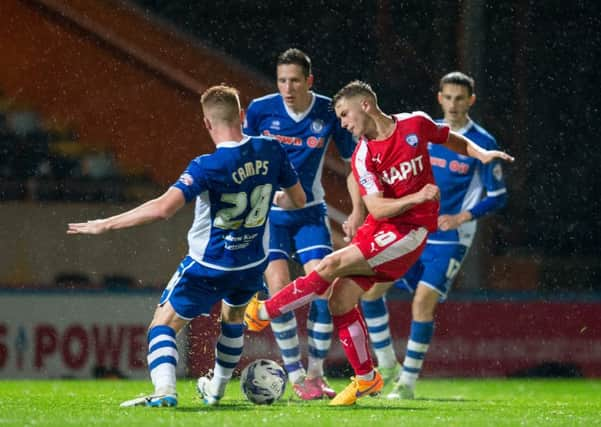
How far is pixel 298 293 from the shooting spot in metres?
7.29

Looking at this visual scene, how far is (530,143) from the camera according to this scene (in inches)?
645

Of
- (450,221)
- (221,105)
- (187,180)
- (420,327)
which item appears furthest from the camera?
(420,327)

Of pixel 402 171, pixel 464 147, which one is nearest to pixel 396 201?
pixel 402 171

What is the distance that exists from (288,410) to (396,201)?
1.22 metres

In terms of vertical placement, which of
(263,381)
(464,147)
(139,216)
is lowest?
(263,381)

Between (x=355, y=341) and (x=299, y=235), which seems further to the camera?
(x=299, y=235)

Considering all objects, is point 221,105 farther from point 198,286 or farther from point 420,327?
point 420,327

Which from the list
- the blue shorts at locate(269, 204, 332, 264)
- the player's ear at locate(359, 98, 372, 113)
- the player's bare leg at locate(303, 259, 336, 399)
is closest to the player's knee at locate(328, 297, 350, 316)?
the player's ear at locate(359, 98, 372, 113)

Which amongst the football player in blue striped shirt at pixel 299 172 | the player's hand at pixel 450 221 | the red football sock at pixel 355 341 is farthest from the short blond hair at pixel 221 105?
the player's hand at pixel 450 221

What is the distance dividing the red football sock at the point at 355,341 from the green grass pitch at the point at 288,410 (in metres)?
0.23

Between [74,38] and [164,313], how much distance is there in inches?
354

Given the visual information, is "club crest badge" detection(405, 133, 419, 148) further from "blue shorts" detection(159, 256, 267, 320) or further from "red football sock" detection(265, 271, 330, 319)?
"blue shorts" detection(159, 256, 267, 320)

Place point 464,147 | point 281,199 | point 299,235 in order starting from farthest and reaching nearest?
point 299,235 → point 281,199 → point 464,147

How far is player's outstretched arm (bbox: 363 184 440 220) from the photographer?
6.85m
